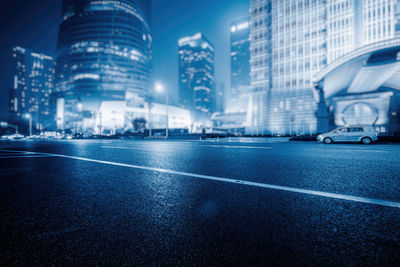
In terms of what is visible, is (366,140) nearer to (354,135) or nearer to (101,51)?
(354,135)

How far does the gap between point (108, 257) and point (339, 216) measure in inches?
83.2

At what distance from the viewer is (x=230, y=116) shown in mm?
137875

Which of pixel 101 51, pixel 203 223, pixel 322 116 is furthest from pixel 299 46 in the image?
pixel 101 51

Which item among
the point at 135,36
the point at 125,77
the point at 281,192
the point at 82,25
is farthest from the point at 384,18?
the point at 82,25

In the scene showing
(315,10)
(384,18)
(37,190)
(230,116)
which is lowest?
(37,190)

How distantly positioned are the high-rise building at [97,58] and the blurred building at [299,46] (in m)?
65.1

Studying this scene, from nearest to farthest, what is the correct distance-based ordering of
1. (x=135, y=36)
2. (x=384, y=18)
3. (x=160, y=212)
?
(x=160, y=212), (x=384, y=18), (x=135, y=36)

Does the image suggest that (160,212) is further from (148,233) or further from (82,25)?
(82,25)

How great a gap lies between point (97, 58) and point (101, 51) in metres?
4.79

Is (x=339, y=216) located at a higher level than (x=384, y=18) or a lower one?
lower

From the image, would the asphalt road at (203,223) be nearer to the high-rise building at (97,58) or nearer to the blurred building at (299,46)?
the blurred building at (299,46)

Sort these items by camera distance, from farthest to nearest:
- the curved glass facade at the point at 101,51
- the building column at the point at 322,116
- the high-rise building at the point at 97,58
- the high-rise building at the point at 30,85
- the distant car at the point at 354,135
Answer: the high-rise building at the point at 30,85, the curved glass facade at the point at 101,51, the high-rise building at the point at 97,58, the building column at the point at 322,116, the distant car at the point at 354,135

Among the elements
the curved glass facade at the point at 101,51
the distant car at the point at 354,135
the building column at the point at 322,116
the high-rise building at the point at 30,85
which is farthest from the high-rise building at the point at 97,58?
the distant car at the point at 354,135

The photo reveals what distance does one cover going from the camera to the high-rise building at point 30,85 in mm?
168500
